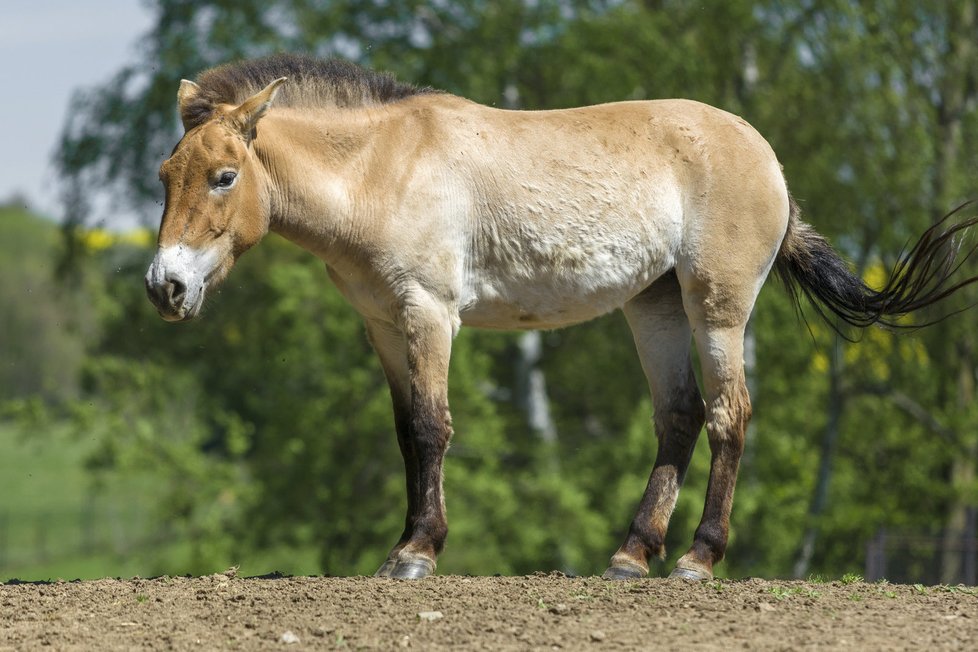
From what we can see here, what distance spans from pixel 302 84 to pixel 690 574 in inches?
141

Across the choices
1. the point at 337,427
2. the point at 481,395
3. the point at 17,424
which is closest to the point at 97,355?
the point at 17,424

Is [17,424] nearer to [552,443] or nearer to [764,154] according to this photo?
[552,443]

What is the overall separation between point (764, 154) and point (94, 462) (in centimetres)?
2163

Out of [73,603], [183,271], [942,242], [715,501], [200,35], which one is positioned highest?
[200,35]

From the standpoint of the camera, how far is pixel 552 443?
2702 cm

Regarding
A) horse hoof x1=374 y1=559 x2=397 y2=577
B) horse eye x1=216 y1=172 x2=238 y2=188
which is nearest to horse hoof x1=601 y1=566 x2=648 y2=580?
horse hoof x1=374 y1=559 x2=397 y2=577

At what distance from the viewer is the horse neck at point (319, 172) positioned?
7109 mm

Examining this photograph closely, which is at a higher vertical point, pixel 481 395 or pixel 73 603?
pixel 481 395

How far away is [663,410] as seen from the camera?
795 cm

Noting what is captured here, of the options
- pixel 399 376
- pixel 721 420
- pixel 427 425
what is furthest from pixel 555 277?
pixel 721 420

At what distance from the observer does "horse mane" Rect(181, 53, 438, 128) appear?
714 cm

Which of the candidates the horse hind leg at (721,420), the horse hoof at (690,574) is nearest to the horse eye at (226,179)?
the horse hind leg at (721,420)

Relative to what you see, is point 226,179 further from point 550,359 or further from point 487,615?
point 550,359

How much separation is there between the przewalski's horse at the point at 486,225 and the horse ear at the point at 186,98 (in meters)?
0.02
